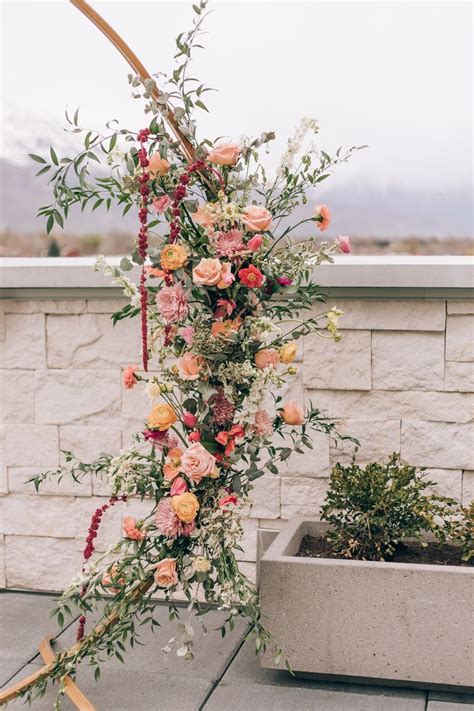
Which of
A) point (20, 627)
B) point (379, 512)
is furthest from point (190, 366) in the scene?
point (20, 627)

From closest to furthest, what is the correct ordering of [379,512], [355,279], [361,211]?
[379,512]
[355,279]
[361,211]

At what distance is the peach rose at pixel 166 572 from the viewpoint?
6.04 ft

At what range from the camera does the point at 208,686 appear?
6.82ft

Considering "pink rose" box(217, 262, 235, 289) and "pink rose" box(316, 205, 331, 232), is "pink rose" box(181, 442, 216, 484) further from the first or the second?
"pink rose" box(316, 205, 331, 232)

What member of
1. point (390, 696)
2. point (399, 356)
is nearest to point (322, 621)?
point (390, 696)

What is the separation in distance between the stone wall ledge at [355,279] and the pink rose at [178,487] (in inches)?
31.5

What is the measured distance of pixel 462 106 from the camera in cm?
2948

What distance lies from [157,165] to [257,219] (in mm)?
247

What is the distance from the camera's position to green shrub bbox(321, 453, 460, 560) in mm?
2123

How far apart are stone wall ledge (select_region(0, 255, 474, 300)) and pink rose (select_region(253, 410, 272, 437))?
58cm

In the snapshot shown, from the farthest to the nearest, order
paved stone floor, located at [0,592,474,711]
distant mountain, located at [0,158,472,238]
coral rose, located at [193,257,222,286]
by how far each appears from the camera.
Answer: distant mountain, located at [0,158,472,238], paved stone floor, located at [0,592,474,711], coral rose, located at [193,257,222,286]

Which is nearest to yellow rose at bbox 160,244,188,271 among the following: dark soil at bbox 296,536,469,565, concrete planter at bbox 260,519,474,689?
concrete planter at bbox 260,519,474,689

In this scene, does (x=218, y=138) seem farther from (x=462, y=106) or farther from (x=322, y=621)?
(x=462, y=106)

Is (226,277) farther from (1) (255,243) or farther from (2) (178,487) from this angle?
(2) (178,487)
